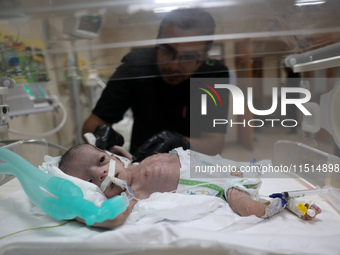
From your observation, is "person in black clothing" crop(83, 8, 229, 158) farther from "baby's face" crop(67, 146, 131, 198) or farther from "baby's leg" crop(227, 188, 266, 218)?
"baby's leg" crop(227, 188, 266, 218)

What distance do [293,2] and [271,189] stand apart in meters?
0.86

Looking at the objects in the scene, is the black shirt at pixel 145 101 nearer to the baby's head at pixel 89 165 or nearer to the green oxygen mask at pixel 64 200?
the baby's head at pixel 89 165

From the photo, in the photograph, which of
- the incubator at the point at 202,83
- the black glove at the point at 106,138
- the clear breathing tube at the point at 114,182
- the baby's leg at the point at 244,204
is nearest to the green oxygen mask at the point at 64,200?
the incubator at the point at 202,83

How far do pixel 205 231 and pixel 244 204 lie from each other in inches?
9.7

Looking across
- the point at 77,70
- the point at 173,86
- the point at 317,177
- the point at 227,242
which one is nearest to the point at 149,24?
the point at 173,86

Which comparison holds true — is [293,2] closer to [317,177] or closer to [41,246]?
[317,177]

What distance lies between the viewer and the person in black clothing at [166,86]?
142cm

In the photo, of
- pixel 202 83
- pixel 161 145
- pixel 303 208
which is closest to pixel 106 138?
pixel 161 145

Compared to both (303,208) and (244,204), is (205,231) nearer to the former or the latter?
(244,204)

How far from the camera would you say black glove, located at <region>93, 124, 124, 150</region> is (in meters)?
1.26

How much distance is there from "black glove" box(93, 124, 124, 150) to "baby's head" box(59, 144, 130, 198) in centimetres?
23

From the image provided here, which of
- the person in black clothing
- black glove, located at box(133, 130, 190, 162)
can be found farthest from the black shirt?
black glove, located at box(133, 130, 190, 162)

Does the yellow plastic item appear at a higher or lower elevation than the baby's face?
lower

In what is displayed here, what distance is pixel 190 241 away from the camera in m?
0.60
